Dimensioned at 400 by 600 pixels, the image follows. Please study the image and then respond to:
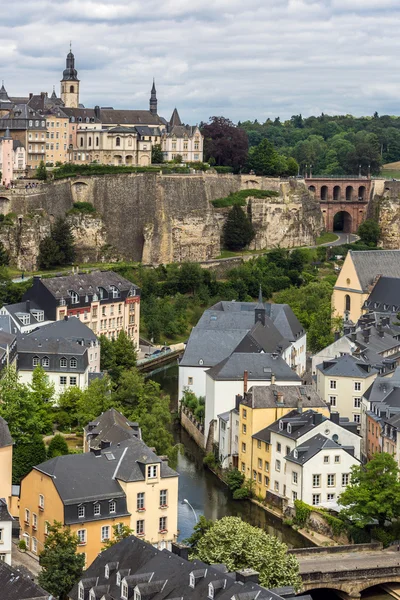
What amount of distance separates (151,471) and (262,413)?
1013 centimetres

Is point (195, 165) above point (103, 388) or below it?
above

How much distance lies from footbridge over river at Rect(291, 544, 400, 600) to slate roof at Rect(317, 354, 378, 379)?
14511 mm

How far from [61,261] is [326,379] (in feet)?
109

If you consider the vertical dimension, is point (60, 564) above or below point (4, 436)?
below

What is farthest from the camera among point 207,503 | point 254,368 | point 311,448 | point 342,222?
point 342,222

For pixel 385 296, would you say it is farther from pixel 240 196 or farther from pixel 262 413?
pixel 262 413

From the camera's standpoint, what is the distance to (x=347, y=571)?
1630 inches

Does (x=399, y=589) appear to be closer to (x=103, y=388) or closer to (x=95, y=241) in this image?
(x=103, y=388)

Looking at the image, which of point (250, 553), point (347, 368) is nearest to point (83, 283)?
point (347, 368)

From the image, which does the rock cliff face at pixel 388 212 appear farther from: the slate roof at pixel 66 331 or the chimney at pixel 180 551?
the chimney at pixel 180 551

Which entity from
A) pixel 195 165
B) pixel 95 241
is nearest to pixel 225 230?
pixel 195 165

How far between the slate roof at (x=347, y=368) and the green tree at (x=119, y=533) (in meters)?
19.2

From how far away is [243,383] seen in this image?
5544 centimetres

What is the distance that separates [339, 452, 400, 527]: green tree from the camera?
146ft
